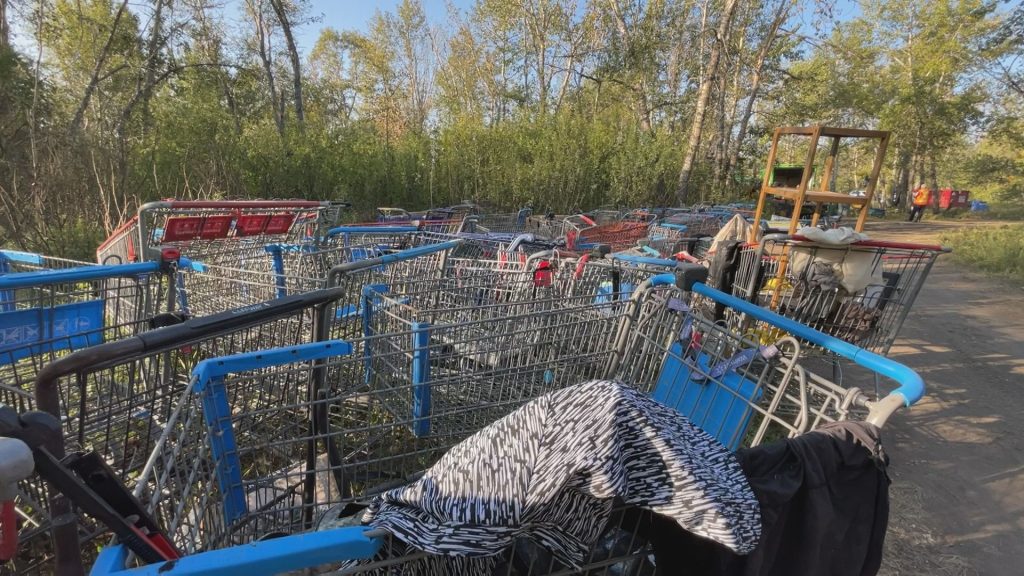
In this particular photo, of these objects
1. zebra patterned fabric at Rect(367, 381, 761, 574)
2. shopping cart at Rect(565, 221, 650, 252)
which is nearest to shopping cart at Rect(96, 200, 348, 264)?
zebra patterned fabric at Rect(367, 381, 761, 574)

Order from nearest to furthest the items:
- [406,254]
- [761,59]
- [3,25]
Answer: [406,254], [3,25], [761,59]

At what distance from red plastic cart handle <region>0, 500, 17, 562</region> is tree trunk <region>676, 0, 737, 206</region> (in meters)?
14.8

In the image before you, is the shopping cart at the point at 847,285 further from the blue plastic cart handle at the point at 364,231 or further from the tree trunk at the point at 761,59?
the tree trunk at the point at 761,59

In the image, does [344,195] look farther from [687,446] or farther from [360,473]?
[687,446]

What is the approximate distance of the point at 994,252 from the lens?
10781 millimetres

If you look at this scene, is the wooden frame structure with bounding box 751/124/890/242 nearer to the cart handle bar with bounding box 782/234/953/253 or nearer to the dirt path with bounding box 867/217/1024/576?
the cart handle bar with bounding box 782/234/953/253

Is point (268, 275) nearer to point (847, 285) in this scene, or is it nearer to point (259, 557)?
point (259, 557)

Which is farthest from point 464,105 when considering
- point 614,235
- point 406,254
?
point 406,254

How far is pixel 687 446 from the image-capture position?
99 cm

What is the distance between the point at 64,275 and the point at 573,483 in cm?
249

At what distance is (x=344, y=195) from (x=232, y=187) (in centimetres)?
227

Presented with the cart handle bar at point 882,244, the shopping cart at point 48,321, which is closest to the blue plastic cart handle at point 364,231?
the shopping cart at point 48,321

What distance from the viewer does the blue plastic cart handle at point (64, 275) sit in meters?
2.04

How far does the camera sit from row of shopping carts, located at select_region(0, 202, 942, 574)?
96 cm
